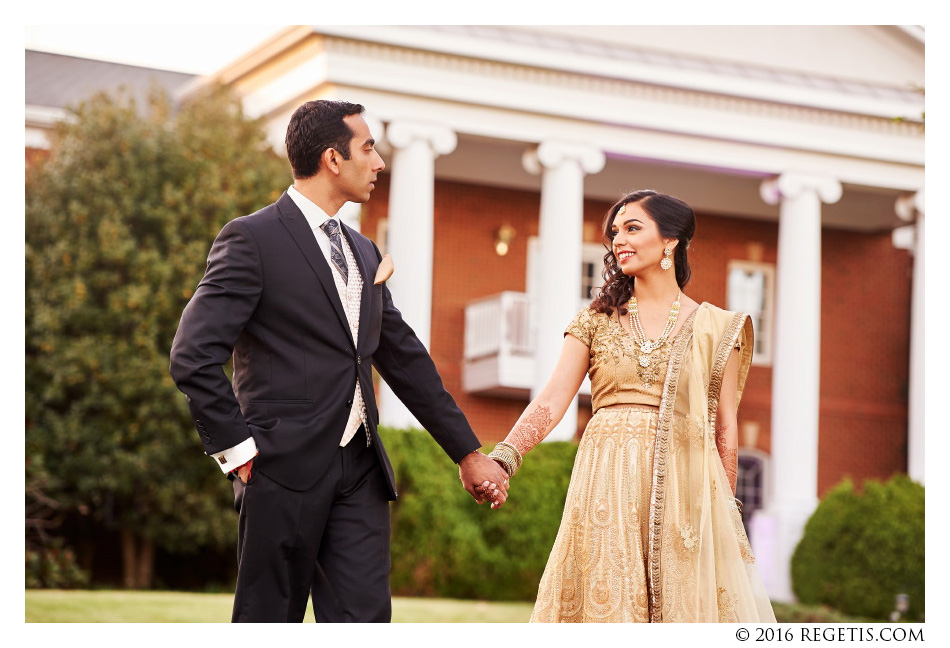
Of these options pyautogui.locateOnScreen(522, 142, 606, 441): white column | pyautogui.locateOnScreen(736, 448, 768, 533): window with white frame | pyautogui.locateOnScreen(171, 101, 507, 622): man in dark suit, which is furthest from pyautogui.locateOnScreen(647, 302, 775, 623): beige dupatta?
pyautogui.locateOnScreen(736, 448, 768, 533): window with white frame

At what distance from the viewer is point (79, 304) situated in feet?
51.4

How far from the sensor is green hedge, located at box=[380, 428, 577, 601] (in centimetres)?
Result: 1611

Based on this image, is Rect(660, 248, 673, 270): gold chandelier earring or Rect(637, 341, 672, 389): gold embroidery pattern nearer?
Rect(637, 341, 672, 389): gold embroidery pattern

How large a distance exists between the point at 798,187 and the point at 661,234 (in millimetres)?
15047

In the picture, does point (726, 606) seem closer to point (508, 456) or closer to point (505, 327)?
point (508, 456)

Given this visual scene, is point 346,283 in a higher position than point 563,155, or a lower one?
lower

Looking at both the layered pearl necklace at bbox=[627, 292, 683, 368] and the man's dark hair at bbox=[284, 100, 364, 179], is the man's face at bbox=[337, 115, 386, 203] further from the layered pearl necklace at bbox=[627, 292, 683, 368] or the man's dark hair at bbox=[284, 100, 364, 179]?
the layered pearl necklace at bbox=[627, 292, 683, 368]

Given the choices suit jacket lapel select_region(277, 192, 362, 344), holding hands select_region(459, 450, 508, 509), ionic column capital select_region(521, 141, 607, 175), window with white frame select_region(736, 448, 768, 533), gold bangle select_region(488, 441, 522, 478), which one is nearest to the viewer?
suit jacket lapel select_region(277, 192, 362, 344)

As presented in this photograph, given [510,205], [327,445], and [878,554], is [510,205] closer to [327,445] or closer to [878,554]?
[878,554]

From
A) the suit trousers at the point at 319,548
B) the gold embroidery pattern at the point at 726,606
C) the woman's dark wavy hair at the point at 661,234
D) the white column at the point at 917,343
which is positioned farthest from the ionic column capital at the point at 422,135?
the suit trousers at the point at 319,548

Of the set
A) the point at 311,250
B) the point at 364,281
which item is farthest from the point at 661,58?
the point at 311,250

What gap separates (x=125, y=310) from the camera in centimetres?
1570
